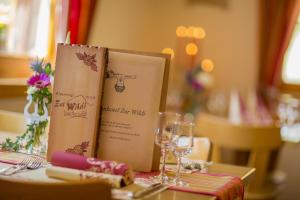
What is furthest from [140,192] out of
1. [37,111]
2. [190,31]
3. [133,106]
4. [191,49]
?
[190,31]

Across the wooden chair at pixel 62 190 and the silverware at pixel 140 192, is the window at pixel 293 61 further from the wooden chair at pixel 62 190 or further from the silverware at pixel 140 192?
the wooden chair at pixel 62 190

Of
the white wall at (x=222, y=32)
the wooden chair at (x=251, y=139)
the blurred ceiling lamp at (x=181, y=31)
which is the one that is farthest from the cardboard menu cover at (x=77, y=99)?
the blurred ceiling lamp at (x=181, y=31)

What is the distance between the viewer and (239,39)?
5.45 metres

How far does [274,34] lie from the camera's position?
5.33 metres

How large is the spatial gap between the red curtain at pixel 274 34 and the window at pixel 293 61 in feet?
0.30

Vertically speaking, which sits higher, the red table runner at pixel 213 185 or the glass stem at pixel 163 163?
the glass stem at pixel 163 163

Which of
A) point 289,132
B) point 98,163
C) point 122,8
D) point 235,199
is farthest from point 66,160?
point 122,8

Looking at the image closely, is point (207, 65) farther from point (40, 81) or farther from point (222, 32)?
point (40, 81)

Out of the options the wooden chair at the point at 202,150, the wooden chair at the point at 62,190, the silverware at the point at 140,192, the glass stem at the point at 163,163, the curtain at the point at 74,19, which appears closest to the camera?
the wooden chair at the point at 62,190

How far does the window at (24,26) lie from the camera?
14.3 ft

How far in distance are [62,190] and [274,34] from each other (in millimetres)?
4455

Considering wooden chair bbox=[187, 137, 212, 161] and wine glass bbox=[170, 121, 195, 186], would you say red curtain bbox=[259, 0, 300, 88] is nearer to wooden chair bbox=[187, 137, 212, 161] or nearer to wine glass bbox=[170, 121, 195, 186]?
wooden chair bbox=[187, 137, 212, 161]

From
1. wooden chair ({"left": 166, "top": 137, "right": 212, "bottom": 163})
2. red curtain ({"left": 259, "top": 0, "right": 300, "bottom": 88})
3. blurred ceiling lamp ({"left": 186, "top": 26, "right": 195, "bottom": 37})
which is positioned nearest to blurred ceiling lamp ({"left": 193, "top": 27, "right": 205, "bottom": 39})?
blurred ceiling lamp ({"left": 186, "top": 26, "right": 195, "bottom": 37})

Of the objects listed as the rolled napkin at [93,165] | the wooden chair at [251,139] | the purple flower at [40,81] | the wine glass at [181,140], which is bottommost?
the wooden chair at [251,139]
